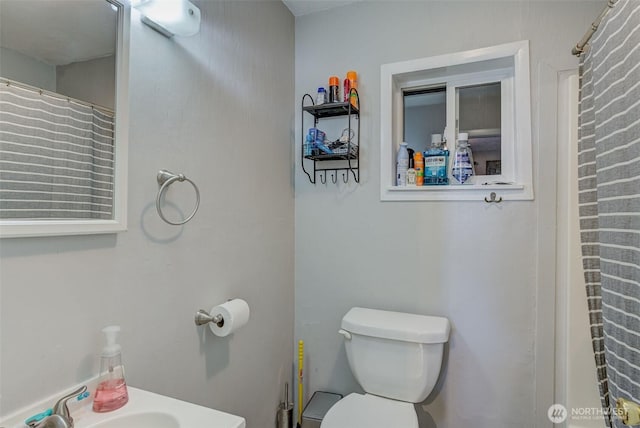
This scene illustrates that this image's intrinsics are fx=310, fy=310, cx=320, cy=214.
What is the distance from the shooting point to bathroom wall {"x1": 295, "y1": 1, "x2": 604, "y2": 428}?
139cm

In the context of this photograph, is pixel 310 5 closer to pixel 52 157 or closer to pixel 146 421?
pixel 52 157

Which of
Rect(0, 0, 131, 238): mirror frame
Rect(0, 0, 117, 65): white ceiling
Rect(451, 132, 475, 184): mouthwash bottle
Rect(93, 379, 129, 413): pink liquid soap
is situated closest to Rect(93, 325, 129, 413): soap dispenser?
Rect(93, 379, 129, 413): pink liquid soap

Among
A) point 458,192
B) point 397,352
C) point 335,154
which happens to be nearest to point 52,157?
point 335,154

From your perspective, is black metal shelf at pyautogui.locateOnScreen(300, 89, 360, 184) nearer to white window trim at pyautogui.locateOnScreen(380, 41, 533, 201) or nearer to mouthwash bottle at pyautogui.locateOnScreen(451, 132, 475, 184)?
white window trim at pyautogui.locateOnScreen(380, 41, 533, 201)

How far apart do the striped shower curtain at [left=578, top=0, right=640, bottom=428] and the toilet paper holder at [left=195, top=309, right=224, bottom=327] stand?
4.08 ft

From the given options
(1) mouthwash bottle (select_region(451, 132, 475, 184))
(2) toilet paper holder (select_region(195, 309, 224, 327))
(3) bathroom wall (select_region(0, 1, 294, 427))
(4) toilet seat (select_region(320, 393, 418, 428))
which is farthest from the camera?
(1) mouthwash bottle (select_region(451, 132, 475, 184))

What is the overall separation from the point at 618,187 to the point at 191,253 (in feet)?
4.43

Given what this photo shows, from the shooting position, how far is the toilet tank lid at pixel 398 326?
1.37 meters

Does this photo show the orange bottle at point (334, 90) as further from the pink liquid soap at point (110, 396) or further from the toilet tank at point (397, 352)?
the pink liquid soap at point (110, 396)

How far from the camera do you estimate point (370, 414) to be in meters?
1.31

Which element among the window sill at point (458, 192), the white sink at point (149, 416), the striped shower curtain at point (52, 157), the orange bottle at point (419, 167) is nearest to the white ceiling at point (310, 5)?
the orange bottle at point (419, 167)

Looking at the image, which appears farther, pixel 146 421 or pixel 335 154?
pixel 335 154

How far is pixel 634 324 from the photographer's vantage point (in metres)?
0.83

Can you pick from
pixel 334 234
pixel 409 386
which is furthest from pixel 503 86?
pixel 409 386
